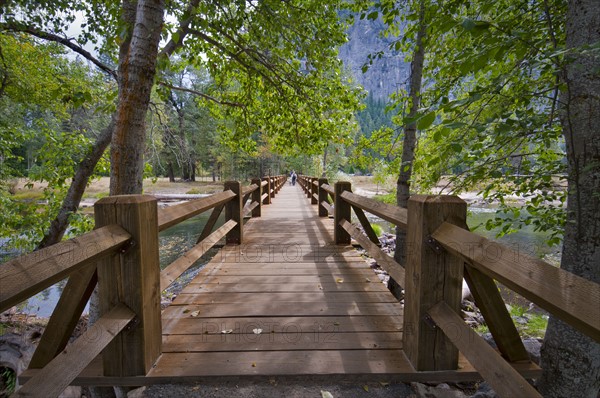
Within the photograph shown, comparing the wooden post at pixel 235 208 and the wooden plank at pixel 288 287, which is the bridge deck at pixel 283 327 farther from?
the wooden post at pixel 235 208

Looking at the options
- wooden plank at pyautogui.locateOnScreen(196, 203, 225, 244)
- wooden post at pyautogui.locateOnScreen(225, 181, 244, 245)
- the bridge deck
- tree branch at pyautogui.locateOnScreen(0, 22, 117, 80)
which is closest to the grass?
the bridge deck

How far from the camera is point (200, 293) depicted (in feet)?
9.50

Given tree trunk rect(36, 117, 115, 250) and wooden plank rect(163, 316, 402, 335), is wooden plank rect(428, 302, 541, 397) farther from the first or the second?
tree trunk rect(36, 117, 115, 250)

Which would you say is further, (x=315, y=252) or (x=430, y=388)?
(x=315, y=252)

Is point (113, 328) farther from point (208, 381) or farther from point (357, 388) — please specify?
point (357, 388)

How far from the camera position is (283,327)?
2.27 metres

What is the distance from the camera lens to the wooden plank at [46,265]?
2.99 ft

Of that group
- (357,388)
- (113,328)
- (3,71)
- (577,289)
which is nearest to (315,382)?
(357,388)

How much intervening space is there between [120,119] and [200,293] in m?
1.80

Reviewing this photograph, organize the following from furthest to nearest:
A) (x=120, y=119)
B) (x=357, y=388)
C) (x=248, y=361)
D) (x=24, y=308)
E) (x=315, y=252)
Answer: (x=24, y=308) < (x=315, y=252) < (x=120, y=119) < (x=357, y=388) < (x=248, y=361)

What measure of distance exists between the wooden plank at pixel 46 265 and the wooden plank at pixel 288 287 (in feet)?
5.51

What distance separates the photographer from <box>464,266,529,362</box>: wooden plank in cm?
158

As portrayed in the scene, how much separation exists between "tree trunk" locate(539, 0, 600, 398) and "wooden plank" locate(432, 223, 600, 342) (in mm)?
1277

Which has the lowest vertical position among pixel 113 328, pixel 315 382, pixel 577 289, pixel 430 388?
pixel 430 388
